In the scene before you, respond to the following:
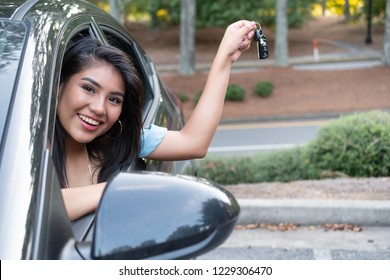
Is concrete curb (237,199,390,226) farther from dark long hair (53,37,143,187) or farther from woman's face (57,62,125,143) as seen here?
woman's face (57,62,125,143)

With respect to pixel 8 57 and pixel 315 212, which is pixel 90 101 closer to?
pixel 8 57

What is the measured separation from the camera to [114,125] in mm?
2416

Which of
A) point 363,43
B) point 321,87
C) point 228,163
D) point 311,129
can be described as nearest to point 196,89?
point 321,87

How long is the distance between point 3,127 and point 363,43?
2966 cm

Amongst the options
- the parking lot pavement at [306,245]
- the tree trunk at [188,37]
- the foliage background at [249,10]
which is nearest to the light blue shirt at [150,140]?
the parking lot pavement at [306,245]

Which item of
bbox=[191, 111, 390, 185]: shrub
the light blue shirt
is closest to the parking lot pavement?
bbox=[191, 111, 390, 185]: shrub

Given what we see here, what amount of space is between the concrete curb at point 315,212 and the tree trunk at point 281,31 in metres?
15.6

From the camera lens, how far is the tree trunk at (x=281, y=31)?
64.6 ft

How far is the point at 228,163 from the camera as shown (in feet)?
21.3

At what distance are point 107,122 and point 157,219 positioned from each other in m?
0.82

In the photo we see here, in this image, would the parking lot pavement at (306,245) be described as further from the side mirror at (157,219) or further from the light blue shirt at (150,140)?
the side mirror at (157,219)

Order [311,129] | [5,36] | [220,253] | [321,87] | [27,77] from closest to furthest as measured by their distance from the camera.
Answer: [27,77] < [5,36] < [220,253] < [311,129] < [321,87]

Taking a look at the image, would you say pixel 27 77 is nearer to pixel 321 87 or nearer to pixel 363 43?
pixel 321 87

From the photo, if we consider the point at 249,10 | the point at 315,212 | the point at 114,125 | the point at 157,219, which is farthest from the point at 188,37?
the point at 157,219
